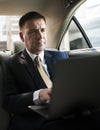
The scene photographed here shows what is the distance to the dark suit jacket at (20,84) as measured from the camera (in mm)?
1728

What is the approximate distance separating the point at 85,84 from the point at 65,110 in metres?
0.16

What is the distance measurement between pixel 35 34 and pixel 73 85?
31.0 inches

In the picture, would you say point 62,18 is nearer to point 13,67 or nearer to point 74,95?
point 13,67

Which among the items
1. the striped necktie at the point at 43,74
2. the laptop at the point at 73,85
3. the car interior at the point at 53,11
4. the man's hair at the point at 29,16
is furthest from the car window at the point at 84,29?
the laptop at the point at 73,85

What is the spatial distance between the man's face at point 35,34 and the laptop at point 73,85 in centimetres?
67

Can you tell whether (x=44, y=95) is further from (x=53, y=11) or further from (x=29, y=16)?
(x=53, y=11)

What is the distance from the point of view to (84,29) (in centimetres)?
448

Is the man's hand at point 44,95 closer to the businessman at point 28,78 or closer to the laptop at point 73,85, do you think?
the businessman at point 28,78

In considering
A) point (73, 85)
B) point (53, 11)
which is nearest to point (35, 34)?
point (73, 85)

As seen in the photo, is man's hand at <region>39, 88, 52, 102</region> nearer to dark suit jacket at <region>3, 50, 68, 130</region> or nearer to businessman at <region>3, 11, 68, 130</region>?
businessman at <region>3, 11, 68, 130</region>

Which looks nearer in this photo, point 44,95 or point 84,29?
point 44,95

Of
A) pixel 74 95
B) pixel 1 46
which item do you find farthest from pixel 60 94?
pixel 1 46

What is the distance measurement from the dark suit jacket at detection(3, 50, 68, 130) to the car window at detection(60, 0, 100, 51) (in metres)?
2.27

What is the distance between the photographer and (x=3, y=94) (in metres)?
1.90
